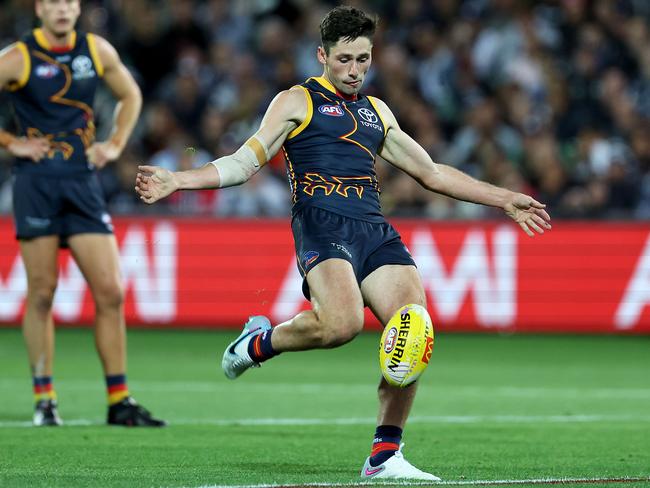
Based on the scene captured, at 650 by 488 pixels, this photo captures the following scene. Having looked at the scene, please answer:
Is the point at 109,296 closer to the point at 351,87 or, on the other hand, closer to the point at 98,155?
the point at 98,155

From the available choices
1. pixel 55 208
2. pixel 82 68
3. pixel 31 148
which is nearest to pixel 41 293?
pixel 55 208

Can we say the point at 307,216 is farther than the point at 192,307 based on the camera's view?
No

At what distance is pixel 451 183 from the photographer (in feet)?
24.1

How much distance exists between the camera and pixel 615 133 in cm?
1769

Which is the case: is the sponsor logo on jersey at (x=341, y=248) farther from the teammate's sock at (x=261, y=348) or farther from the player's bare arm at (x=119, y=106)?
the player's bare arm at (x=119, y=106)

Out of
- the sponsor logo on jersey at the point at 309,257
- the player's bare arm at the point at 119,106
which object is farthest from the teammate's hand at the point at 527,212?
the player's bare arm at the point at 119,106

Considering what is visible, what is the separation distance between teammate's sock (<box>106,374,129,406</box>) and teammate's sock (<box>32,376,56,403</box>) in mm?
381

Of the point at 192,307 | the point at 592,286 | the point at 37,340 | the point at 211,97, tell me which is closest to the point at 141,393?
the point at 37,340

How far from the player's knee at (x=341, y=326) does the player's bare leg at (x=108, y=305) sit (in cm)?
274

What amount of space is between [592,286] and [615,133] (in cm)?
243

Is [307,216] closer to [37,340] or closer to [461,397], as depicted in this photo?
[37,340]

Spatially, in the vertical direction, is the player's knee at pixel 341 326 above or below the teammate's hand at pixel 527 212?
below

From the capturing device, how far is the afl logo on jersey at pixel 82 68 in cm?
930

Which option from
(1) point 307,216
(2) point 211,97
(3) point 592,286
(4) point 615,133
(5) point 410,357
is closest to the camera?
(5) point 410,357
